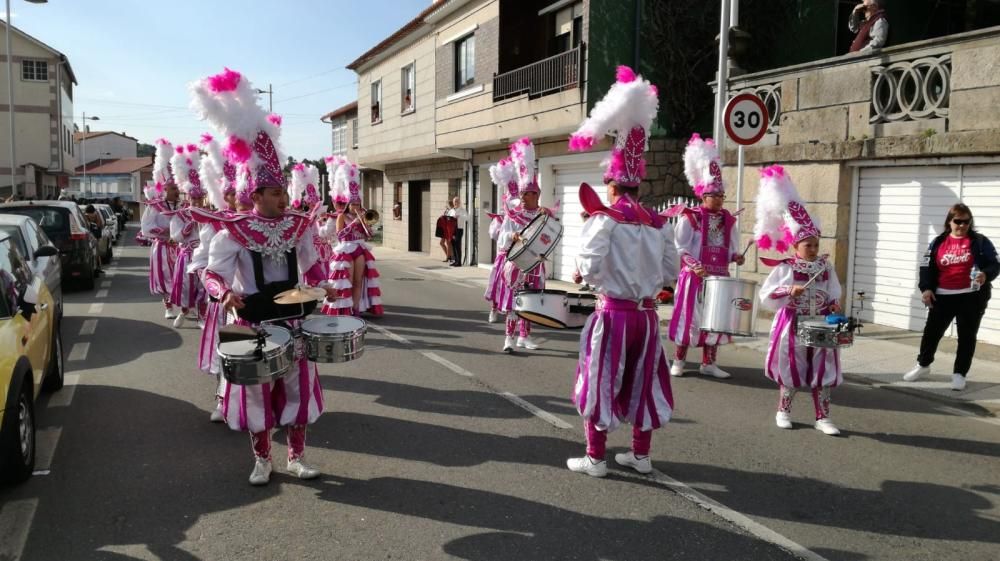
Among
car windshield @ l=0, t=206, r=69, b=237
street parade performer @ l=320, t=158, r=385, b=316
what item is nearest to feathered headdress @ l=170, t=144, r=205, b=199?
street parade performer @ l=320, t=158, r=385, b=316

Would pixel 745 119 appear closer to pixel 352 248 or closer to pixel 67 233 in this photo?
pixel 352 248

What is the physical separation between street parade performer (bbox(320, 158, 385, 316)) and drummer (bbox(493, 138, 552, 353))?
2.29 m

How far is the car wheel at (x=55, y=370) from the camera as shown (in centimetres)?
662

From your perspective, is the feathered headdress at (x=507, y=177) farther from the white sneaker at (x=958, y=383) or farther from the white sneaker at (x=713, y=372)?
the white sneaker at (x=958, y=383)

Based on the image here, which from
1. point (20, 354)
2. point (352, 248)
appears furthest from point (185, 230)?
point (20, 354)

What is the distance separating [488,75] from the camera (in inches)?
743

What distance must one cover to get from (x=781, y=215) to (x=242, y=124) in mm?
4256

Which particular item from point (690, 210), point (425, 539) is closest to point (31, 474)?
point (425, 539)

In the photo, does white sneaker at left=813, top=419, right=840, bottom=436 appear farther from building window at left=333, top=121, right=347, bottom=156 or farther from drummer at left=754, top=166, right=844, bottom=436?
building window at left=333, top=121, right=347, bottom=156

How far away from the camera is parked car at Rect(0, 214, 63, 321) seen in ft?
27.3

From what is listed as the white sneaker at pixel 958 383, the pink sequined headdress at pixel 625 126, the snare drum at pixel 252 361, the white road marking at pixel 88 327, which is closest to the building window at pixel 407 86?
the white road marking at pixel 88 327

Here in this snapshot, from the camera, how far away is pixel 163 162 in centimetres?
1152

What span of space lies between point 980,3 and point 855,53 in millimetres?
5901

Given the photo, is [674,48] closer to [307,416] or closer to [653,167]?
[653,167]
